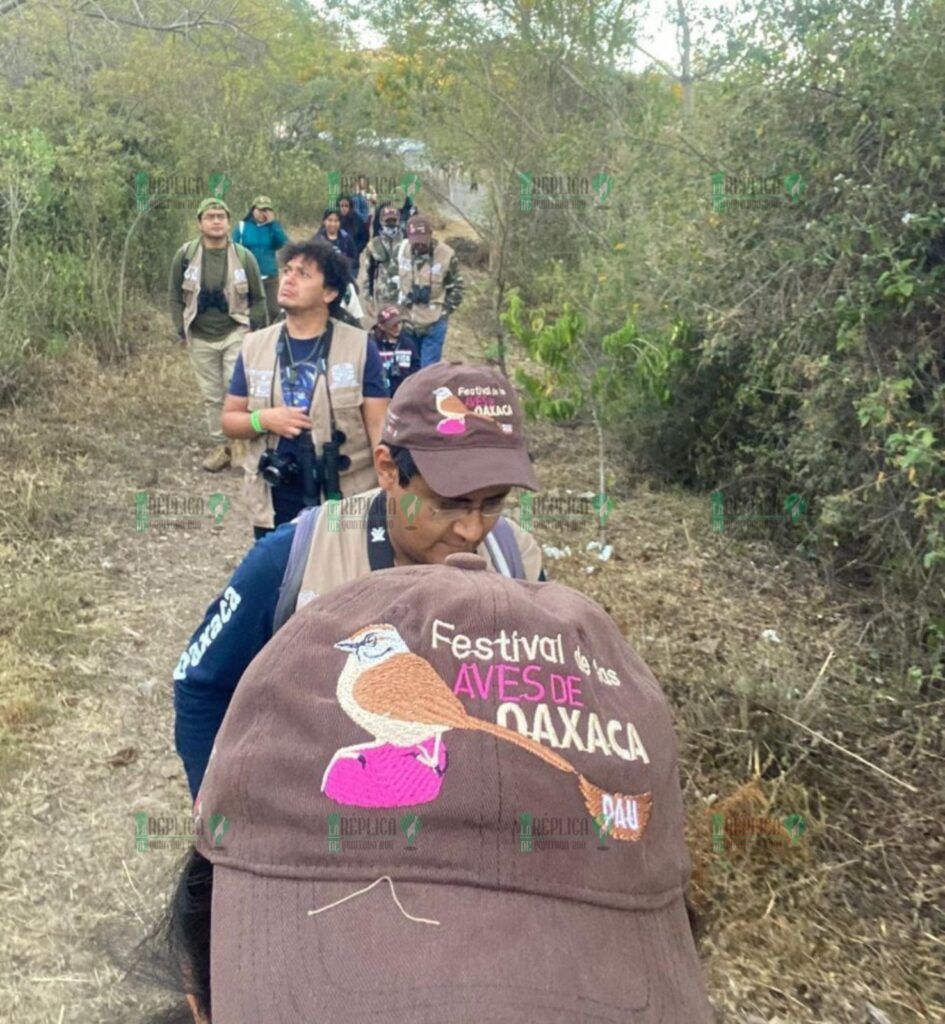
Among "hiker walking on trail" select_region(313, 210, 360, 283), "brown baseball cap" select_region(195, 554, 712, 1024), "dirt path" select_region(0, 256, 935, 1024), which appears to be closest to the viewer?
"brown baseball cap" select_region(195, 554, 712, 1024)

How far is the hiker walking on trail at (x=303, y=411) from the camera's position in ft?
11.6

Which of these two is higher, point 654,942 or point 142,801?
point 654,942

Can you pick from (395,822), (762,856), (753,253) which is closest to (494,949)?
(395,822)

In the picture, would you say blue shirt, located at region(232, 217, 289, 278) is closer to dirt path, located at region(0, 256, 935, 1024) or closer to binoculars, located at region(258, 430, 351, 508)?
dirt path, located at region(0, 256, 935, 1024)

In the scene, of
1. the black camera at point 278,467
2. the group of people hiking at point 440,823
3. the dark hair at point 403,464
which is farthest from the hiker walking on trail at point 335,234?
the group of people hiking at point 440,823

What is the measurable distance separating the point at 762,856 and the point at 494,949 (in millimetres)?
2760

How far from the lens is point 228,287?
6.89 meters

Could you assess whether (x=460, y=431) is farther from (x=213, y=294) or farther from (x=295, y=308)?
(x=213, y=294)

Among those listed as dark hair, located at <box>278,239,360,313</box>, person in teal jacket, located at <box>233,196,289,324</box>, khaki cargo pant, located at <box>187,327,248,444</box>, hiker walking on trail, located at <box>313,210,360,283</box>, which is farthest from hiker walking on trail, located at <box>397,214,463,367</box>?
dark hair, located at <box>278,239,360,313</box>

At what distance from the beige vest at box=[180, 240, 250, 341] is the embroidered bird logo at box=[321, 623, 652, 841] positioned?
6.34 meters

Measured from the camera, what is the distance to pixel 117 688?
450cm

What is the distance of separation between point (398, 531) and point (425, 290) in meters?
Answer: 6.30

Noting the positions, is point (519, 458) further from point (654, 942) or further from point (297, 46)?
point (297, 46)

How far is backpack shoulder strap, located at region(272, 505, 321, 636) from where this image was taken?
181 centimetres
